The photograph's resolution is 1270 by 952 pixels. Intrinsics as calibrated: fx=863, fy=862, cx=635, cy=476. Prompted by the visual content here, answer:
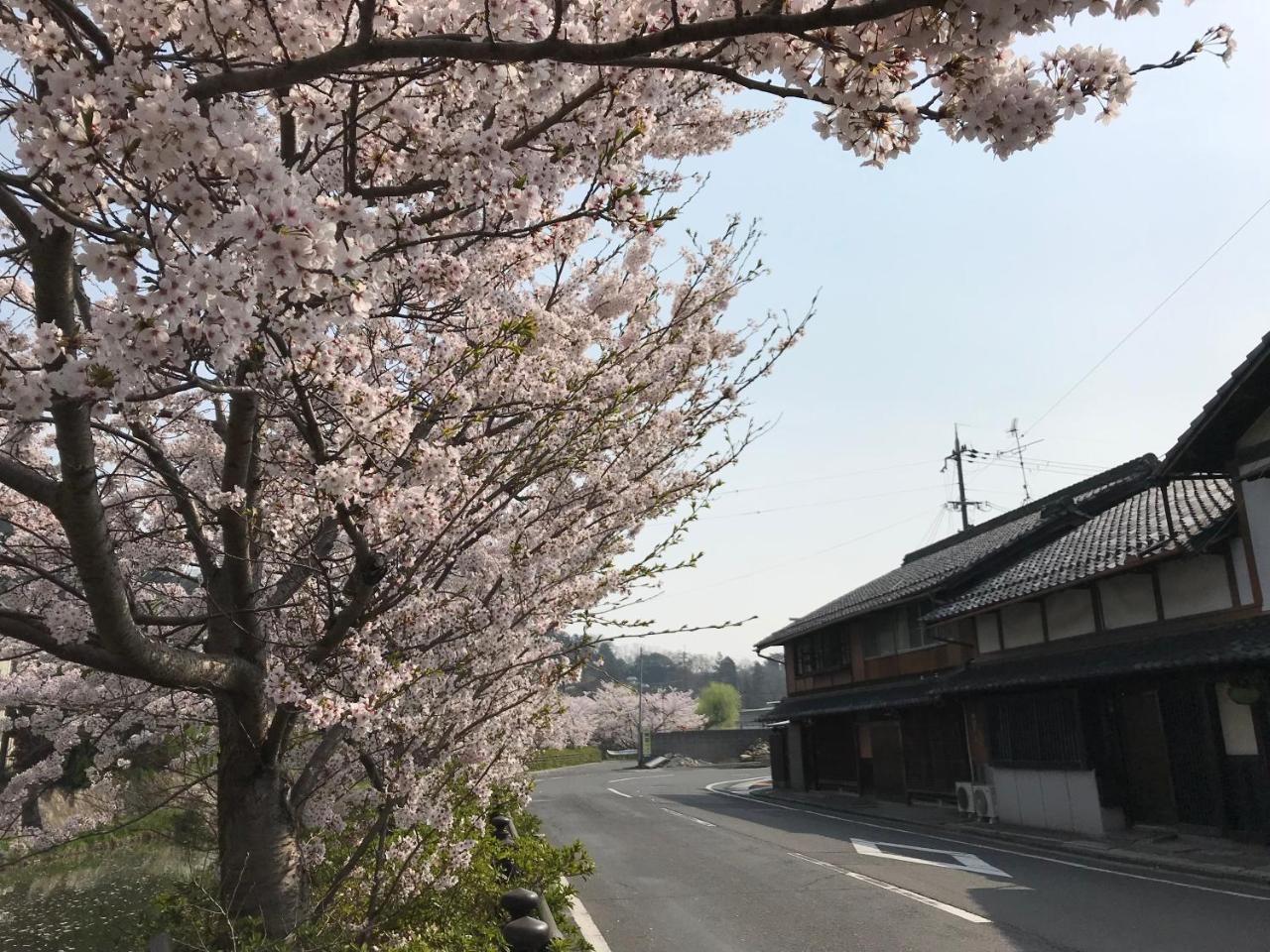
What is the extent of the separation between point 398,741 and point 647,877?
26.5ft

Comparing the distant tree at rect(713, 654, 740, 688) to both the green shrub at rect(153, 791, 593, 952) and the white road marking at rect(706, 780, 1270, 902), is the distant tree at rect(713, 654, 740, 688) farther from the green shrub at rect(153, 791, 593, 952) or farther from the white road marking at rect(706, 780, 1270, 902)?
the green shrub at rect(153, 791, 593, 952)

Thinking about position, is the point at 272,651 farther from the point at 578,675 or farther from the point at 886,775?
the point at 886,775

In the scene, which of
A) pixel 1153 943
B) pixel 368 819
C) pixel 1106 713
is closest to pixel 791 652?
pixel 1106 713

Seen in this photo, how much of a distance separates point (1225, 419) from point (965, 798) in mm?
9373

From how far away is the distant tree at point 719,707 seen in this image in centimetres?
7750

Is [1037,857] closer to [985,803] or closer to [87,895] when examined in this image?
[985,803]

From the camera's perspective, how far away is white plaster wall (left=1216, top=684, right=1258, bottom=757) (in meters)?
12.7

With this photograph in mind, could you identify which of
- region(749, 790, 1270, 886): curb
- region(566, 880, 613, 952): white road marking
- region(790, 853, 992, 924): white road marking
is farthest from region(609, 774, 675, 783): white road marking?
region(566, 880, 613, 952): white road marking

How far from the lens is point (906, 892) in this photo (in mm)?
10586

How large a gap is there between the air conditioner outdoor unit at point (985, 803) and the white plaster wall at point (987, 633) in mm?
2960

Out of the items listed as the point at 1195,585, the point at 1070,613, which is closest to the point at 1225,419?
the point at 1195,585

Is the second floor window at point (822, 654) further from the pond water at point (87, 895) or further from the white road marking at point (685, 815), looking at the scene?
the pond water at point (87, 895)

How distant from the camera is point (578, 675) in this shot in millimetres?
6418

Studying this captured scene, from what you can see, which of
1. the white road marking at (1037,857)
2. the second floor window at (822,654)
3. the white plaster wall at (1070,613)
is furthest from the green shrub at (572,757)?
the white plaster wall at (1070,613)
